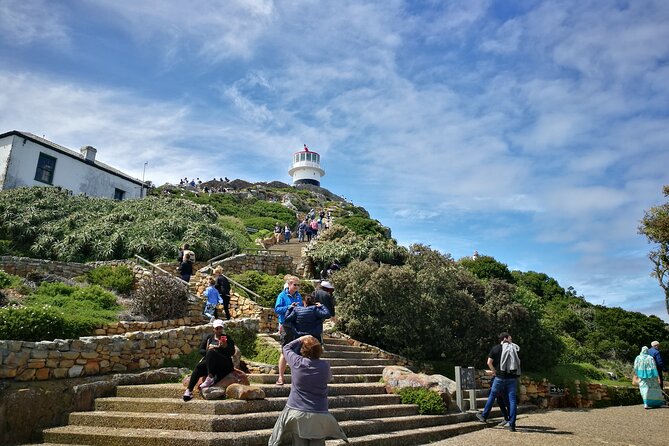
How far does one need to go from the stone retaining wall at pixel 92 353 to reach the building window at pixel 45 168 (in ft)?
71.3

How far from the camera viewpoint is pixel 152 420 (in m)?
6.68

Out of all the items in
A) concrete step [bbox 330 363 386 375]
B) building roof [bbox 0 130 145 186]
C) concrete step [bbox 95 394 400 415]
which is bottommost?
concrete step [bbox 95 394 400 415]

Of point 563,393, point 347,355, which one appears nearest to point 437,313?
point 347,355

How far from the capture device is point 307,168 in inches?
3103

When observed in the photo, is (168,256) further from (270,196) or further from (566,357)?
(270,196)

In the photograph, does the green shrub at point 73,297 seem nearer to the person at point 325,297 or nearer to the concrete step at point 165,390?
the concrete step at point 165,390

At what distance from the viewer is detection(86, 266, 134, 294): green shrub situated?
47.7 ft

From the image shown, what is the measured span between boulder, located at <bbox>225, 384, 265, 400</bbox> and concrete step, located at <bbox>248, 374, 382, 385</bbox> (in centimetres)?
127

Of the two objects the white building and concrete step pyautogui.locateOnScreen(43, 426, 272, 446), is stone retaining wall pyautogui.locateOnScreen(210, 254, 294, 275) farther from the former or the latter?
the white building

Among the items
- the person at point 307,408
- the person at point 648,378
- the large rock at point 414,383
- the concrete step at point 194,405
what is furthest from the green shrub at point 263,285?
the person at point 648,378

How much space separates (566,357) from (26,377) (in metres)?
17.3

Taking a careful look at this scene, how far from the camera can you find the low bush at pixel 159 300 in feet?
39.2

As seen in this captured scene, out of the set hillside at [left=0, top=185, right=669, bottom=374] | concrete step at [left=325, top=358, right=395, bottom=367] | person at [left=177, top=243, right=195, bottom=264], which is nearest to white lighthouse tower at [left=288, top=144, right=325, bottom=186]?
hillside at [left=0, top=185, right=669, bottom=374]

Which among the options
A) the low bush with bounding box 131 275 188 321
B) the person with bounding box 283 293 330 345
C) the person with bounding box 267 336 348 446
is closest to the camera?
the person with bounding box 267 336 348 446
